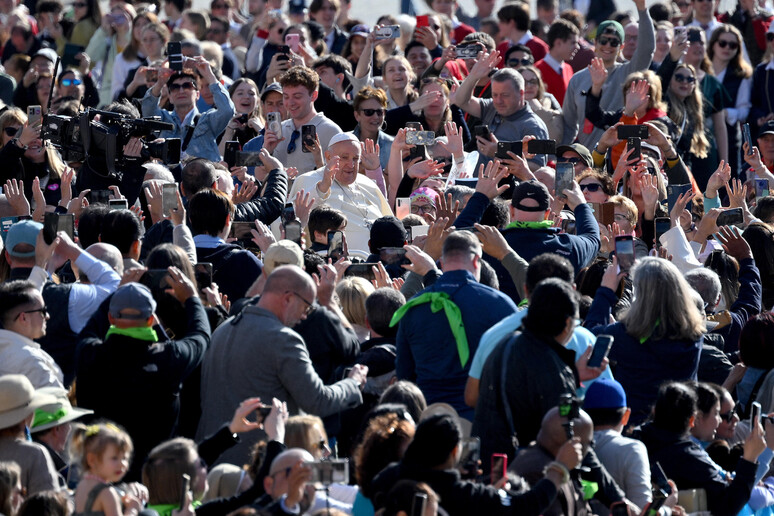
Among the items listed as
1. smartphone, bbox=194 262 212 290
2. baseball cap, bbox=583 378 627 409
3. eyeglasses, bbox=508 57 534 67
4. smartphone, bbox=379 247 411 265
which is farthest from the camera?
eyeglasses, bbox=508 57 534 67

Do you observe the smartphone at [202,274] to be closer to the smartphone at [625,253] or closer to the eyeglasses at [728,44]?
the smartphone at [625,253]

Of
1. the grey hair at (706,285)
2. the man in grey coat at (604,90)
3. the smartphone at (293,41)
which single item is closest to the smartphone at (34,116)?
the smartphone at (293,41)

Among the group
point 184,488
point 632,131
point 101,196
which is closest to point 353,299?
point 101,196

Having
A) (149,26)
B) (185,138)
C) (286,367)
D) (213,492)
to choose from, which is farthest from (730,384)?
(149,26)

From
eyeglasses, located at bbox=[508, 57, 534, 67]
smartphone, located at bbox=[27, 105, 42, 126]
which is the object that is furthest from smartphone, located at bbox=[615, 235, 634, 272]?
eyeglasses, located at bbox=[508, 57, 534, 67]

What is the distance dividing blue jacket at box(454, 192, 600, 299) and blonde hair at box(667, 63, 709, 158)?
14.6 feet

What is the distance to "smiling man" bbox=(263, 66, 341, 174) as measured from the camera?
33.7 feet

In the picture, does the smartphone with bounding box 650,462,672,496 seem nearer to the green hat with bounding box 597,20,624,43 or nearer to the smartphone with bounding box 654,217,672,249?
the smartphone with bounding box 654,217,672,249

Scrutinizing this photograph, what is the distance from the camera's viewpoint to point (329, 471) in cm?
475

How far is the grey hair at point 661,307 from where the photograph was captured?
646cm

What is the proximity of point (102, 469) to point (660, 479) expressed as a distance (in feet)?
7.22

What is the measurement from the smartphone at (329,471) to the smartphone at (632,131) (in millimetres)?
5423

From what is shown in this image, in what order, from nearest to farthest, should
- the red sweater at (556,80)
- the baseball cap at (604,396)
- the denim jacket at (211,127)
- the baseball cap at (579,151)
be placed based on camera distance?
the baseball cap at (604,396) → the baseball cap at (579,151) → the denim jacket at (211,127) → the red sweater at (556,80)

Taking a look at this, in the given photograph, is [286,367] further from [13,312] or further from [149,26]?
[149,26]
